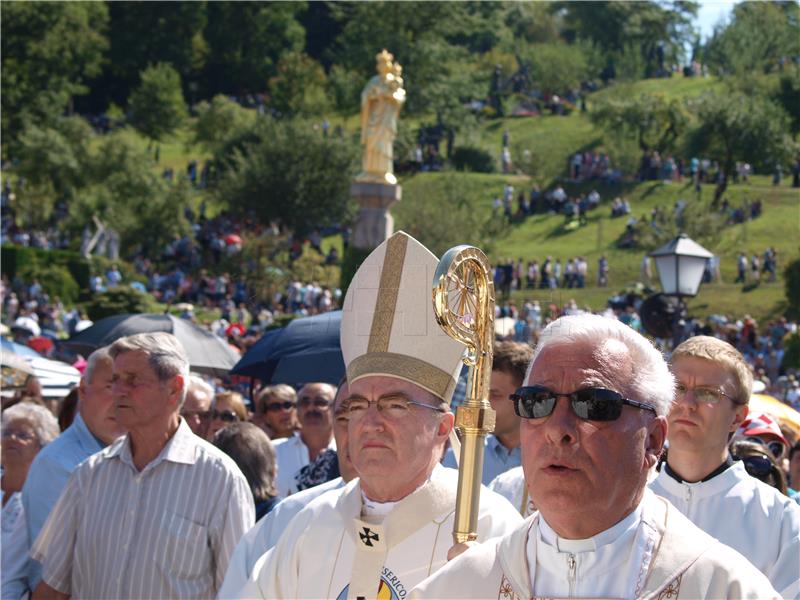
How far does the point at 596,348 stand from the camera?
9.26ft

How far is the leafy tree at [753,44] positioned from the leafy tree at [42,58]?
34.4 m

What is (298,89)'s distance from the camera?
72500 mm

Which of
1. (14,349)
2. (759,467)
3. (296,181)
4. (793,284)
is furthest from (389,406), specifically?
(296,181)

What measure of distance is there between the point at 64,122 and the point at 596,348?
58806 mm

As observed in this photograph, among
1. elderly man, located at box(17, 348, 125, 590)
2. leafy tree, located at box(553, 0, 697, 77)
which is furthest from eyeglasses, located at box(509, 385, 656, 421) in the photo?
leafy tree, located at box(553, 0, 697, 77)

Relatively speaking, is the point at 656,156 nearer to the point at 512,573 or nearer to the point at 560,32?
the point at 560,32

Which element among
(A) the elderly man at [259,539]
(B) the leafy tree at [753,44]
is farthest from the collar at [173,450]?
(B) the leafy tree at [753,44]

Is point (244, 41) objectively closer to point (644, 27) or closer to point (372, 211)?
point (644, 27)

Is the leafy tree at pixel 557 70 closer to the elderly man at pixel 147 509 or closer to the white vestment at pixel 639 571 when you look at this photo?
the elderly man at pixel 147 509

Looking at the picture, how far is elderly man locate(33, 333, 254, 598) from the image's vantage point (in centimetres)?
478

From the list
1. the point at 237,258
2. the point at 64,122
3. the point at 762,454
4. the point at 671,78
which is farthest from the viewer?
the point at 671,78

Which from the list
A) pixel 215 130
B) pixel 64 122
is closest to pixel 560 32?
pixel 215 130

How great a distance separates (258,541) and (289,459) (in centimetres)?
275

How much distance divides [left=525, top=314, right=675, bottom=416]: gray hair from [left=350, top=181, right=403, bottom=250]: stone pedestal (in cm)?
2688
